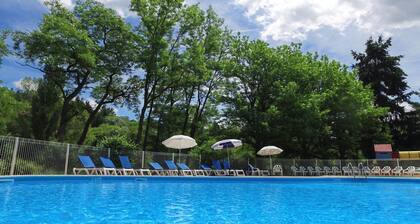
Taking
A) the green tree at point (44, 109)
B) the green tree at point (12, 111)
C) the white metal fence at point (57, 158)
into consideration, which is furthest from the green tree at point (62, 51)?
the white metal fence at point (57, 158)

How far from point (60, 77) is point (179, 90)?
979 cm

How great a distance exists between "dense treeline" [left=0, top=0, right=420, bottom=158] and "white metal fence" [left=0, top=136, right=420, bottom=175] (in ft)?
9.45

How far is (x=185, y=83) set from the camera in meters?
28.5

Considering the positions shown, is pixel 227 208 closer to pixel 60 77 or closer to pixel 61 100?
pixel 60 77

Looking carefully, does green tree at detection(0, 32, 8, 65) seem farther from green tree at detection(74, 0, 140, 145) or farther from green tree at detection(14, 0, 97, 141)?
green tree at detection(74, 0, 140, 145)

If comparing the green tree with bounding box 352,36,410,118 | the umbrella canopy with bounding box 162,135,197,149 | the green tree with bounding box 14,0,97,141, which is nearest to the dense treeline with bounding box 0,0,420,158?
the green tree with bounding box 14,0,97,141

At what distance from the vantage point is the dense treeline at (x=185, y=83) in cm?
2439

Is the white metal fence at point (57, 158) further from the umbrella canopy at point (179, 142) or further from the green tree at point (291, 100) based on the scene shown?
the green tree at point (291, 100)

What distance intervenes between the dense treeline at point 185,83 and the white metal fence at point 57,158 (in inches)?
113

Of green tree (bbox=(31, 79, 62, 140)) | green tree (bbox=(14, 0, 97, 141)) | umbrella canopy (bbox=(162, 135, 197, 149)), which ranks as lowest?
umbrella canopy (bbox=(162, 135, 197, 149))

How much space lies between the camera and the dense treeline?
24391 millimetres

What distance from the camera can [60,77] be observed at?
2481 cm

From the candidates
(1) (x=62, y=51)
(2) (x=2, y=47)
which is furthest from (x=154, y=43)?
(2) (x=2, y=47)

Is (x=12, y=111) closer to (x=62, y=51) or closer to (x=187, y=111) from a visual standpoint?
(x=62, y=51)
